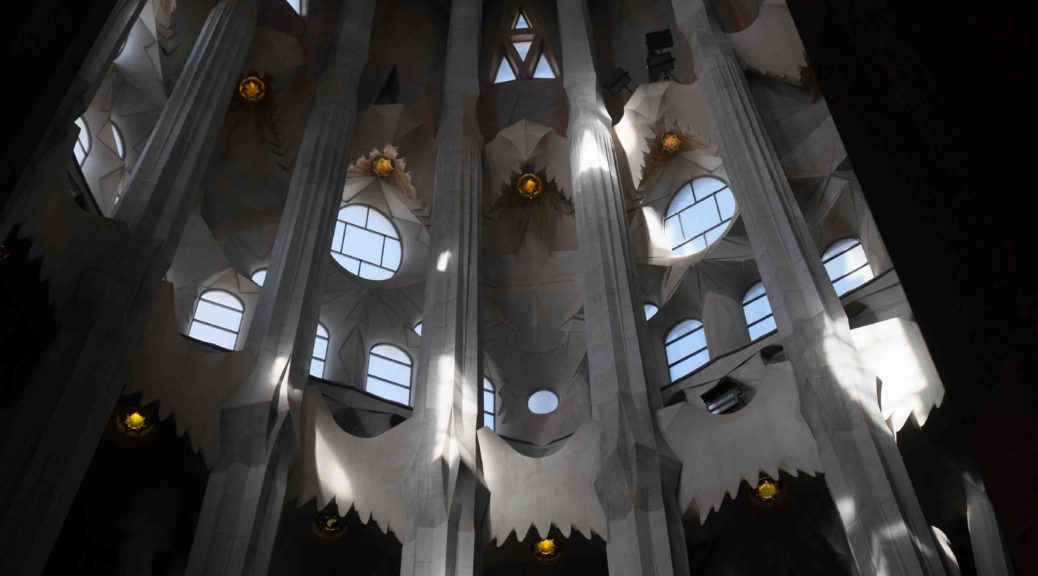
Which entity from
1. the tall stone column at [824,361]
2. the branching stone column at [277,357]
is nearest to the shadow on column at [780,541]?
the tall stone column at [824,361]

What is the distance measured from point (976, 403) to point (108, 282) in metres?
10.2

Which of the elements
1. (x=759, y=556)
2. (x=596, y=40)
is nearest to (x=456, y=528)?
(x=759, y=556)

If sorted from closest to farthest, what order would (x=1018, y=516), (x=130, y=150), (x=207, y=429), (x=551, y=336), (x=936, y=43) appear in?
(x=1018, y=516) < (x=936, y=43) < (x=207, y=429) < (x=130, y=150) < (x=551, y=336)

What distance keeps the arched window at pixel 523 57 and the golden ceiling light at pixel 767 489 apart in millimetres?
10425

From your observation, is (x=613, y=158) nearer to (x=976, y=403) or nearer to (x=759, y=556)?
(x=759, y=556)

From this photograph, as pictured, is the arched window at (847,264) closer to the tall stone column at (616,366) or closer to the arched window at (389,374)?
the tall stone column at (616,366)

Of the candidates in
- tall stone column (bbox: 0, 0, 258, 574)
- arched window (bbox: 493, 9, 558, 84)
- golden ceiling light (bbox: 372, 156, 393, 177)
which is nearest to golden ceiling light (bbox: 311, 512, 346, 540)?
tall stone column (bbox: 0, 0, 258, 574)

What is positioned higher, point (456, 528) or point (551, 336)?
point (551, 336)

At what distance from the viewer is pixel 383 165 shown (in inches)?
798

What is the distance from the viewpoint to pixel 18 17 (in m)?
3.00

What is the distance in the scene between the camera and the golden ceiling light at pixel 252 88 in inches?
733

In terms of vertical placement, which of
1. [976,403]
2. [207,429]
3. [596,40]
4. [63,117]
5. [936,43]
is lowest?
[976,403]

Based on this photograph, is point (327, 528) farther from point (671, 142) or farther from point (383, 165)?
point (671, 142)

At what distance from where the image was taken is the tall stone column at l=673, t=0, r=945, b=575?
11.0 meters
